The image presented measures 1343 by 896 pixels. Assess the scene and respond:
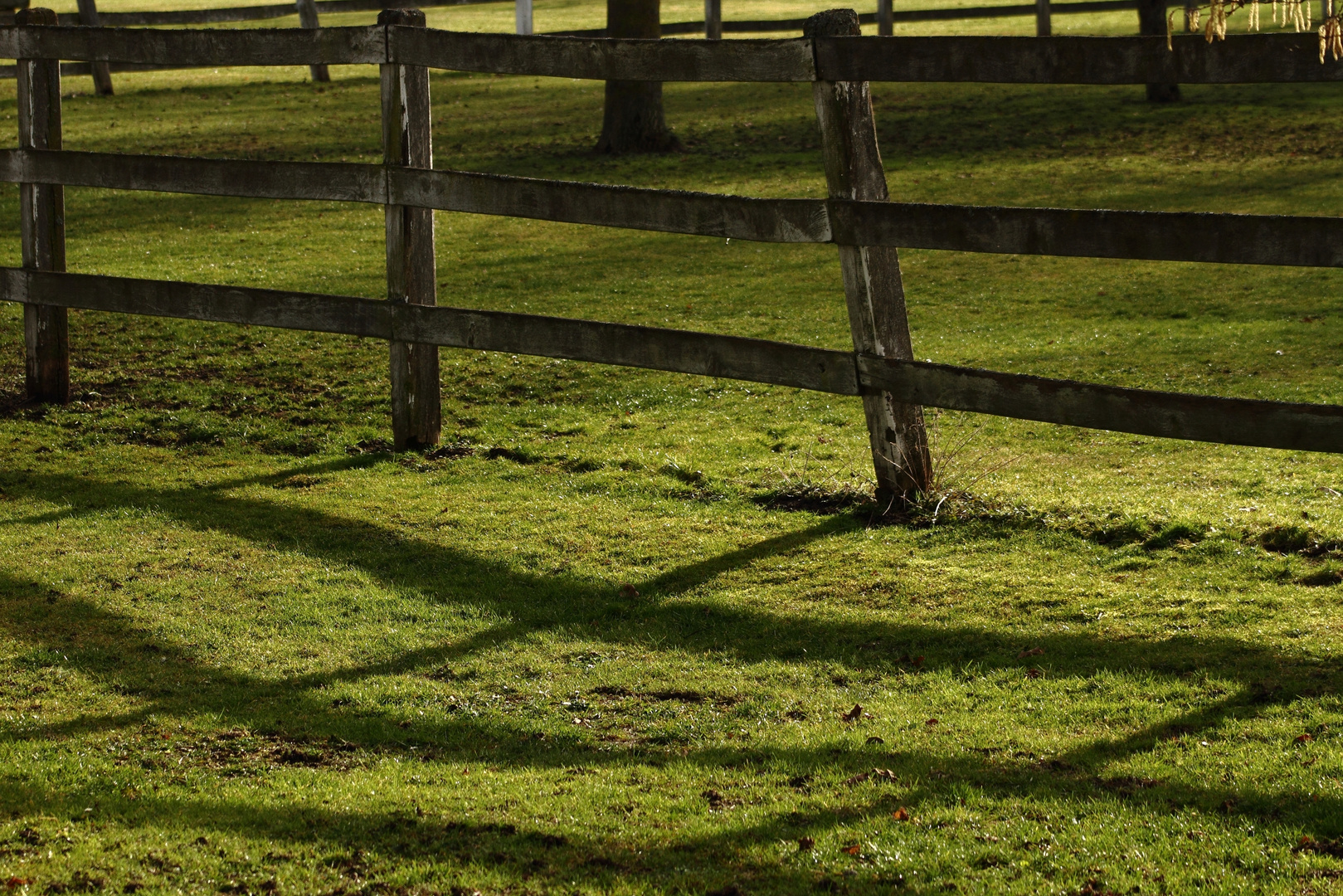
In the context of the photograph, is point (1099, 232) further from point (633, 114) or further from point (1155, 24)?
point (1155, 24)

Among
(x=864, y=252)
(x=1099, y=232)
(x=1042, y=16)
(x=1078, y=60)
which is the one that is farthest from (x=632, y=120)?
(x=1099, y=232)

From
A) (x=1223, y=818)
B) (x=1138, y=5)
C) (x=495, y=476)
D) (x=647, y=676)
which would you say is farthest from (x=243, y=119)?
(x=1223, y=818)

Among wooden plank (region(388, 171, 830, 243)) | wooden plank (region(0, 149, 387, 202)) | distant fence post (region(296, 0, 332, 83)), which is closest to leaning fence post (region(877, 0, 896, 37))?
distant fence post (region(296, 0, 332, 83))

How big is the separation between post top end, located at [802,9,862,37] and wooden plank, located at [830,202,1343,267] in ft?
2.83

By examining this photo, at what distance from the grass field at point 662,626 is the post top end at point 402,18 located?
269 cm

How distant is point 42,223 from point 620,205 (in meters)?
4.73

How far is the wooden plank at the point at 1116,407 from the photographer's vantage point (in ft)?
18.8

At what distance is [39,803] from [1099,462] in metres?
6.47

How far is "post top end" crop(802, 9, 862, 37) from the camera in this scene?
6945mm

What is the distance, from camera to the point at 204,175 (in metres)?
8.93

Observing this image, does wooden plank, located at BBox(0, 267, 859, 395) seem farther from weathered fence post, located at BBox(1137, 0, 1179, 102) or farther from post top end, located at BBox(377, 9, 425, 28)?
weathered fence post, located at BBox(1137, 0, 1179, 102)

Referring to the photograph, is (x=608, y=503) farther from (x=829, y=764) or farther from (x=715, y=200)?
(x=829, y=764)

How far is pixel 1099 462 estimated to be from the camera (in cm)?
868

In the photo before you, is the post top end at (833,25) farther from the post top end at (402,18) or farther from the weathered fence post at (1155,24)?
the weathered fence post at (1155,24)
